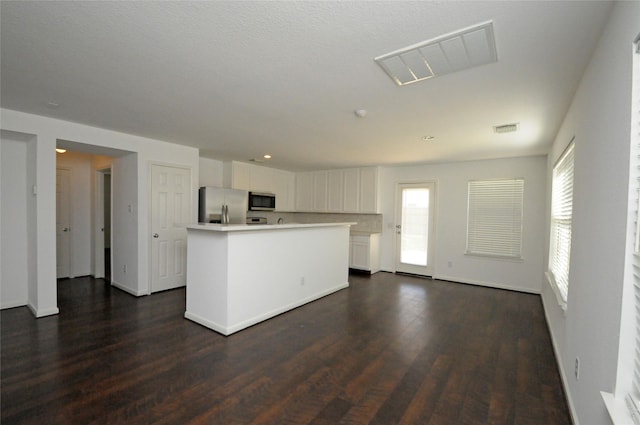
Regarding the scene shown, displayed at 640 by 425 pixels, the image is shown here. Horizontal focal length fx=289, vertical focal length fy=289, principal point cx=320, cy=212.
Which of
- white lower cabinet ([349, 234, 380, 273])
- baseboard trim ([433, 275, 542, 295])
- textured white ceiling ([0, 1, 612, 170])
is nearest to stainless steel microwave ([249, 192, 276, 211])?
white lower cabinet ([349, 234, 380, 273])

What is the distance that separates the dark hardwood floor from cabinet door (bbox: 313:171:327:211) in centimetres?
348

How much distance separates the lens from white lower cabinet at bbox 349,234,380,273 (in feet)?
20.2

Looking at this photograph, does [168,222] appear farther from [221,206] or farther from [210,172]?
[210,172]

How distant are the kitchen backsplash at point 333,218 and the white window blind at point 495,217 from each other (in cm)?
189

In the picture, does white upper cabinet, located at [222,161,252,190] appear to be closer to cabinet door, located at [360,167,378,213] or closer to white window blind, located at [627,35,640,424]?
cabinet door, located at [360,167,378,213]

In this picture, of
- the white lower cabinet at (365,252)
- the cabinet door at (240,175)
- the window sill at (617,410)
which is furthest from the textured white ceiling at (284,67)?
the white lower cabinet at (365,252)

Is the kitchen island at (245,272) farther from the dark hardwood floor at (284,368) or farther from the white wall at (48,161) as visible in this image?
the white wall at (48,161)

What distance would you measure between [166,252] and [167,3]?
156 inches

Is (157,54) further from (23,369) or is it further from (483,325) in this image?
(483,325)

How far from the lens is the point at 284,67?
2.07 m

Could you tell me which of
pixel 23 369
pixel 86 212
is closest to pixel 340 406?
pixel 23 369

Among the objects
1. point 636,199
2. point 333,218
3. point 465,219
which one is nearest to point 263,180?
point 333,218

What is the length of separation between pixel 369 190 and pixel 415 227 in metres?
1.25

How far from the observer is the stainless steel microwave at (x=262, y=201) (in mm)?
6184
